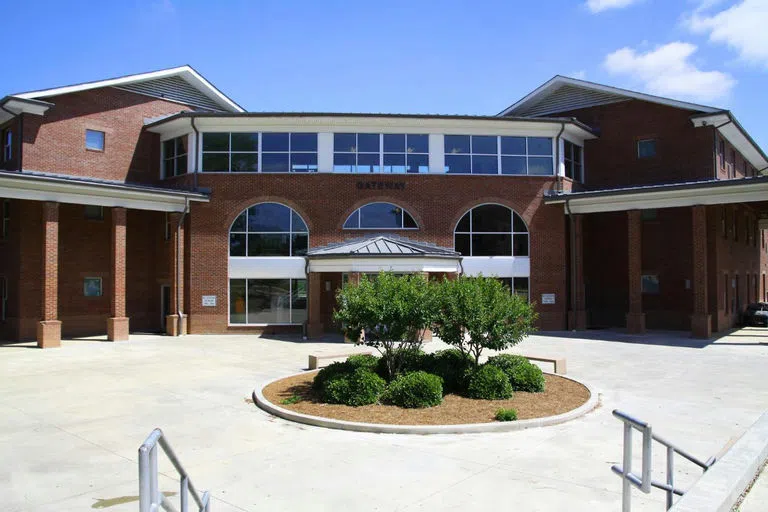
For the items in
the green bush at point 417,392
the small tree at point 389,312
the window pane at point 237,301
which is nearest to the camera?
the green bush at point 417,392

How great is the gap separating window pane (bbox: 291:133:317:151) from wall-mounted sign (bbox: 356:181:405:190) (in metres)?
2.65

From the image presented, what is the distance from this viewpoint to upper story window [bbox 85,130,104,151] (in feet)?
84.1

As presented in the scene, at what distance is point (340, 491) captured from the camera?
23.3 ft

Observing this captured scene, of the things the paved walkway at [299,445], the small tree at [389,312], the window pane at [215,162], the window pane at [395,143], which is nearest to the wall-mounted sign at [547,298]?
the window pane at [395,143]

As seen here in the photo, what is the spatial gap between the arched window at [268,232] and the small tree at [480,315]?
45.9 feet

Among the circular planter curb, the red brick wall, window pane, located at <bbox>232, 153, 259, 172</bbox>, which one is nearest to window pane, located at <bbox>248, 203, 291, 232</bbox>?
window pane, located at <bbox>232, 153, 259, 172</bbox>

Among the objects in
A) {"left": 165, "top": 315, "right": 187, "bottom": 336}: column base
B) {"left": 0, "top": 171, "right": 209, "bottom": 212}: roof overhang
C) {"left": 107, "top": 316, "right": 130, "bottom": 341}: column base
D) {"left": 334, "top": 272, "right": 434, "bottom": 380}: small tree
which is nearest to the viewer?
{"left": 334, "top": 272, "right": 434, "bottom": 380}: small tree

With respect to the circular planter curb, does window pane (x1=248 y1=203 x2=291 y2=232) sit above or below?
above

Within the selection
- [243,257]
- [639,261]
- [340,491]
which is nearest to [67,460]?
[340,491]

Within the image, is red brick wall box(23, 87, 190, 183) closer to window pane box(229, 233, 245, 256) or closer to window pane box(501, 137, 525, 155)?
window pane box(229, 233, 245, 256)

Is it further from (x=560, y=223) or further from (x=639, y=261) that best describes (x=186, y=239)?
(x=639, y=261)

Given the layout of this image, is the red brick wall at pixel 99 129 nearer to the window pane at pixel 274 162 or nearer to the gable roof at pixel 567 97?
the window pane at pixel 274 162

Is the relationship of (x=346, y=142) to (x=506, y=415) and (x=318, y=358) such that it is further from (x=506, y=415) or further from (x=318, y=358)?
(x=506, y=415)

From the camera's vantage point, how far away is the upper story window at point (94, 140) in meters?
25.6
